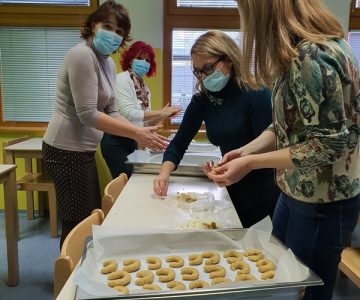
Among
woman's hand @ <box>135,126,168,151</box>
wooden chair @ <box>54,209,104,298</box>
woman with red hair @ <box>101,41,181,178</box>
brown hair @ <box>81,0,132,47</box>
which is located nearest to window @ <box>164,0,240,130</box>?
woman with red hair @ <box>101,41,181,178</box>

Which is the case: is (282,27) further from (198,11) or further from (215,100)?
(198,11)

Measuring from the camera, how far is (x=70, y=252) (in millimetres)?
1031

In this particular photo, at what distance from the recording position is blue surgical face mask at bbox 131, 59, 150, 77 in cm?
269

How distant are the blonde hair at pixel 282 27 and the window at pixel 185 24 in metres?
2.42

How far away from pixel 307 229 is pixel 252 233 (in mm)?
155

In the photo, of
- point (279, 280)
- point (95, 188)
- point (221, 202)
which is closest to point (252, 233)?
point (279, 280)

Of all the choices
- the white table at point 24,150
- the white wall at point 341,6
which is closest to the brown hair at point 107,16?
the white table at point 24,150

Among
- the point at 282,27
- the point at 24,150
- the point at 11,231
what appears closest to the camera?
the point at 282,27

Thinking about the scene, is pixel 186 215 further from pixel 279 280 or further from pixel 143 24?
pixel 143 24

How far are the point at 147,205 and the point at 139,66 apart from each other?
1.52 meters

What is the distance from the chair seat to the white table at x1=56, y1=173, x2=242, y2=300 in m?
0.67

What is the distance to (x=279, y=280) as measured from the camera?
2.66ft

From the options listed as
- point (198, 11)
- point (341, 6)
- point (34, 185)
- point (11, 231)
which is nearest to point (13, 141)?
point (34, 185)

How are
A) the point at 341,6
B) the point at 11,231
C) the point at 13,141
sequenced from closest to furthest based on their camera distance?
the point at 11,231 < the point at 13,141 < the point at 341,6
